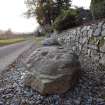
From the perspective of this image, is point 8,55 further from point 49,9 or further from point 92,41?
point 49,9

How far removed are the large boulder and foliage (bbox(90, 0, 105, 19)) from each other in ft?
20.4

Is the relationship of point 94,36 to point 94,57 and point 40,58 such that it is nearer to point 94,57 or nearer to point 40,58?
point 94,57

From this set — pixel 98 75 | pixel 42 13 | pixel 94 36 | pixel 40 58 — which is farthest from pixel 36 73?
pixel 42 13

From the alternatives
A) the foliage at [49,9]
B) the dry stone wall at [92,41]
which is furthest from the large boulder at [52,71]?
the foliage at [49,9]

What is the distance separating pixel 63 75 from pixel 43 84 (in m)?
0.51

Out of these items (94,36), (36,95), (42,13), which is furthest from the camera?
(42,13)

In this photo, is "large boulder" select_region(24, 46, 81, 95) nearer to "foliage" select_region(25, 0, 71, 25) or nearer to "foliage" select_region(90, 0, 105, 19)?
"foliage" select_region(90, 0, 105, 19)

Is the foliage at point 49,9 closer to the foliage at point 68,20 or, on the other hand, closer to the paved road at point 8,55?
the paved road at point 8,55

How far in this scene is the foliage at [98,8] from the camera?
41.1ft

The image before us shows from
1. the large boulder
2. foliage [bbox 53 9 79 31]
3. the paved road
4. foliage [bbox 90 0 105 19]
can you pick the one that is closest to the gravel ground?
the large boulder

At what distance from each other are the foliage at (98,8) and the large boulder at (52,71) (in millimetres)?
6210

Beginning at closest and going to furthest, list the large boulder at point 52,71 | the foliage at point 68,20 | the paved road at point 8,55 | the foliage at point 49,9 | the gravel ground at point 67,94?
1. the gravel ground at point 67,94
2. the large boulder at point 52,71
3. the paved road at point 8,55
4. the foliage at point 68,20
5. the foliage at point 49,9

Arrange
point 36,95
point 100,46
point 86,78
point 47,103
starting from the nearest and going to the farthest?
1. point 47,103
2. point 36,95
3. point 86,78
4. point 100,46

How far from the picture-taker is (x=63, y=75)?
611cm
